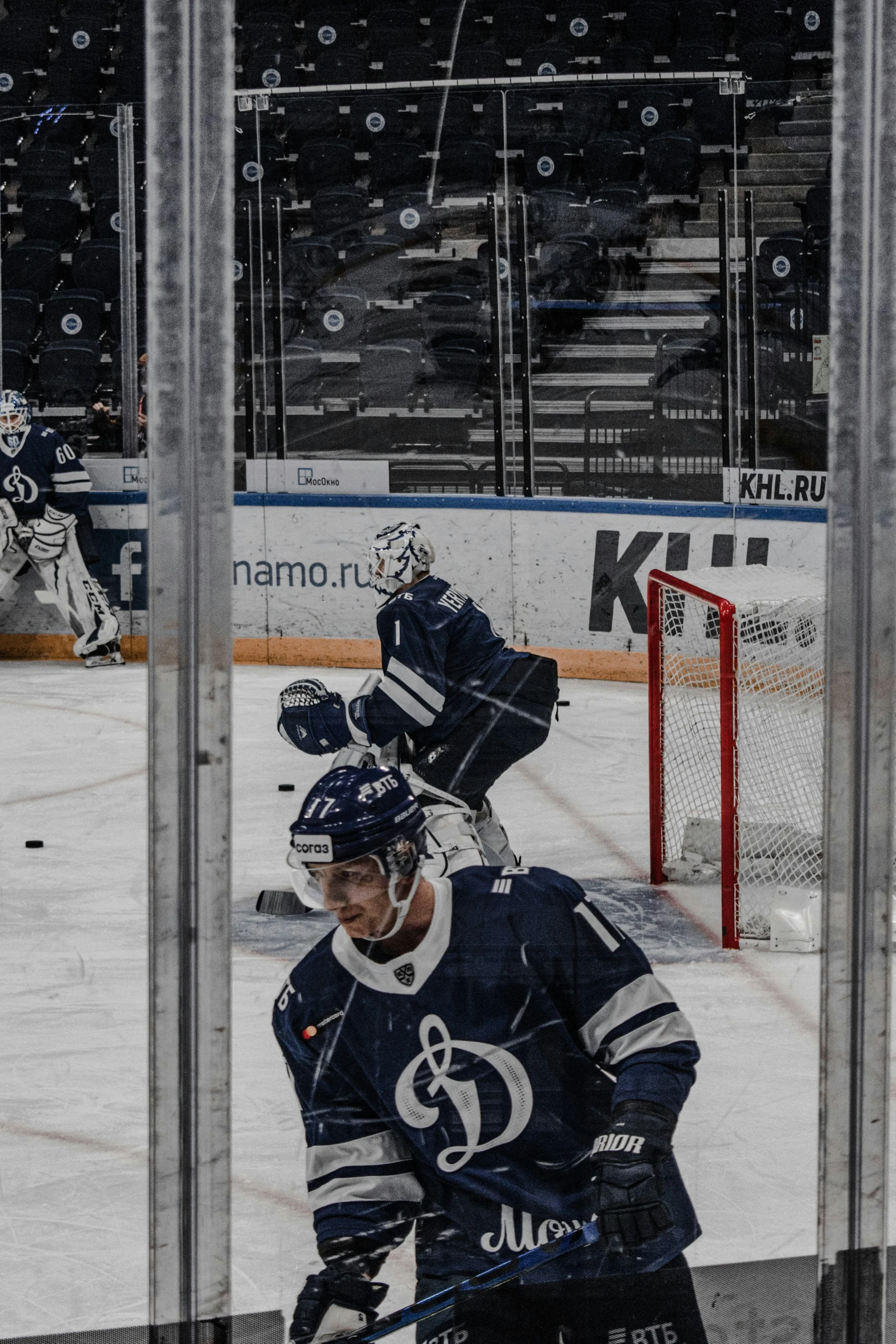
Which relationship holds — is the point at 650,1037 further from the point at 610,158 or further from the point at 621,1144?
the point at 610,158

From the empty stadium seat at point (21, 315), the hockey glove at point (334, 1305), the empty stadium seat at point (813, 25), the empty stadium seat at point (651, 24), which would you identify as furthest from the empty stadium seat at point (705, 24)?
the empty stadium seat at point (21, 315)

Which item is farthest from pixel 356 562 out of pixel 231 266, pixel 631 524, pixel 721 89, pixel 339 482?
pixel 231 266

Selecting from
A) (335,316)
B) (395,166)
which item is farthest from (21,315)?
(395,166)

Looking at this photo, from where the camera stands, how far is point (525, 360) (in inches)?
84.3

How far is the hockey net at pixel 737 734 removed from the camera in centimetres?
220

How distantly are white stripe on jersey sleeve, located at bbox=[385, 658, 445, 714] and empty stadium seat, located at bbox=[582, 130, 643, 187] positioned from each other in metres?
0.87

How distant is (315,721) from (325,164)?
0.83m

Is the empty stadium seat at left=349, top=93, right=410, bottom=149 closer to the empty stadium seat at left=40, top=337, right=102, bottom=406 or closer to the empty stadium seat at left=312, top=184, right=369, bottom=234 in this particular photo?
the empty stadium seat at left=312, top=184, right=369, bottom=234

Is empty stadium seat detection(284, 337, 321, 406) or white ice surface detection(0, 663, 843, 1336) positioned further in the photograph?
empty stadium seat detection(284, 337, 321, 406)

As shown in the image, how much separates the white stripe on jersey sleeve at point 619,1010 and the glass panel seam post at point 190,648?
343 mm

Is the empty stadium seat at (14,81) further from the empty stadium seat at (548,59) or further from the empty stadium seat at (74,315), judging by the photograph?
the empty stadium seat at (548,59)

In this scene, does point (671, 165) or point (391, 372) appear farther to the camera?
point (391, 372)

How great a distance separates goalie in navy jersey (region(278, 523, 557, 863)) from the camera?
197cm

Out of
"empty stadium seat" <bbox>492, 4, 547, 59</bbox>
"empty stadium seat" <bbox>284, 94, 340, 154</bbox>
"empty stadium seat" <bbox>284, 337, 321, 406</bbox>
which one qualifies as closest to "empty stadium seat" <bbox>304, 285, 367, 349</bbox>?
"empty stadium seat" <bbox>284, 337, 321, 406</bbox>
